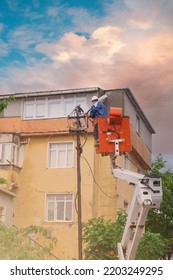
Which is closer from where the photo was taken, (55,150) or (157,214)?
(55,150)

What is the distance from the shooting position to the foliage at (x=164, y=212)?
794cm

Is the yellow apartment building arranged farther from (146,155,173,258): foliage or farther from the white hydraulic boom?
the white hydraulic boom

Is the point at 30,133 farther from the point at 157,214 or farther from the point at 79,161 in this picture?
the point at 157,214

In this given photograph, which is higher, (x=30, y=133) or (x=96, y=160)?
(x=30, y=133)

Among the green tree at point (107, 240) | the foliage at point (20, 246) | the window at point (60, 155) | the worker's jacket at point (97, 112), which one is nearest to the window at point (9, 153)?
the window at point (60, 155)

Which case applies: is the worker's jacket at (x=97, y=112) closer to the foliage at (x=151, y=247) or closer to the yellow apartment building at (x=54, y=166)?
the foliage at (x=151, y=247)

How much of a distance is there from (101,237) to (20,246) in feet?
4.76

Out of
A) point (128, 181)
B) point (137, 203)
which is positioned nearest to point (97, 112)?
point (128, 181)

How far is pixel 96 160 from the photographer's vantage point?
5.51 m

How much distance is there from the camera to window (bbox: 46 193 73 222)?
6770mm

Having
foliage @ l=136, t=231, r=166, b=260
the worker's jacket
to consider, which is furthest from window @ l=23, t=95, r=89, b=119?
Result: the worker's jacket

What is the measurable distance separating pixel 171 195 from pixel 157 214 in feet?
1.15
